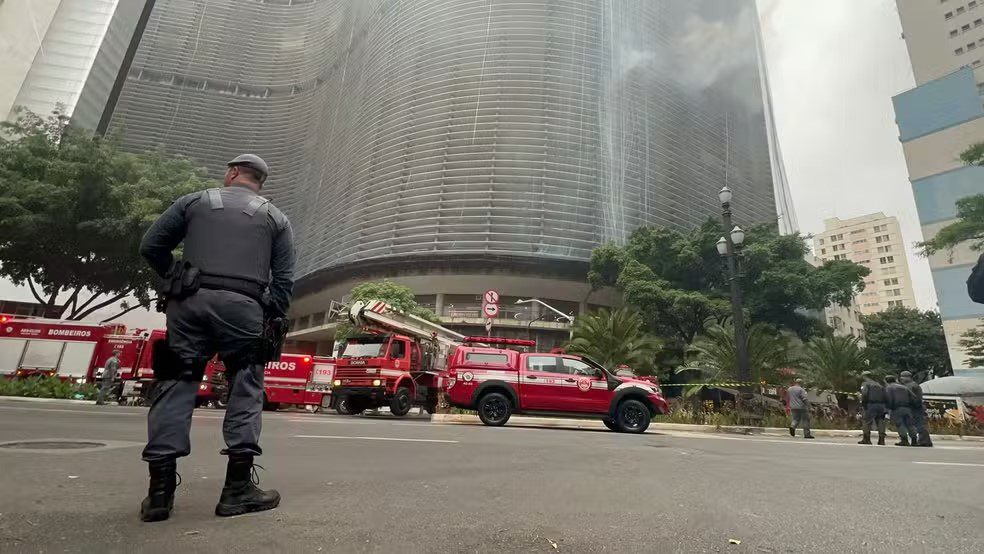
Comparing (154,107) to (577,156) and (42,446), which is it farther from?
(42,446)

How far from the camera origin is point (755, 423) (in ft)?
45.7

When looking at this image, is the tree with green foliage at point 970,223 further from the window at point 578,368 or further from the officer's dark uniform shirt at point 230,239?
the officer's dark uniform shirt at point 230,239

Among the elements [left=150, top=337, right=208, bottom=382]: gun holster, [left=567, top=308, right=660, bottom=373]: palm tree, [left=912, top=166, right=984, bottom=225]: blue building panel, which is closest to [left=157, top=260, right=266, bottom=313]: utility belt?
[left=150, top=337, right=208, bottom=382]: gun holster

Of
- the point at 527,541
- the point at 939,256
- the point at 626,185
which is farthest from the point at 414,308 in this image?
the point at 939,256

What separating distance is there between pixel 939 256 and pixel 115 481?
180 ft

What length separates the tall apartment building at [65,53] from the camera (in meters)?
19.8

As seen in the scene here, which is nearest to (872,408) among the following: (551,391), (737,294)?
(737,294)

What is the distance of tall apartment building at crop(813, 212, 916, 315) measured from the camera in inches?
3708

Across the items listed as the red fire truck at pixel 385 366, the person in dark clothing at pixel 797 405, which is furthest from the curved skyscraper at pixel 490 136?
the person in dark clothing at pixel 797 405

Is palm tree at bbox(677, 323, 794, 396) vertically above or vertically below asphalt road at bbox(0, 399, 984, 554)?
above

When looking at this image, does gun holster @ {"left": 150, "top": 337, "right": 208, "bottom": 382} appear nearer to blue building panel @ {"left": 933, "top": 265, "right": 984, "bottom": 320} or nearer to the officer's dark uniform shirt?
the officer's dark uniform shirt

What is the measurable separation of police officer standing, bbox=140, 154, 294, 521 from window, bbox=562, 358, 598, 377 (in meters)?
9.25

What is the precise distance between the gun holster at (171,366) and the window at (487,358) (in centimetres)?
936

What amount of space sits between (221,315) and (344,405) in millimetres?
13214
